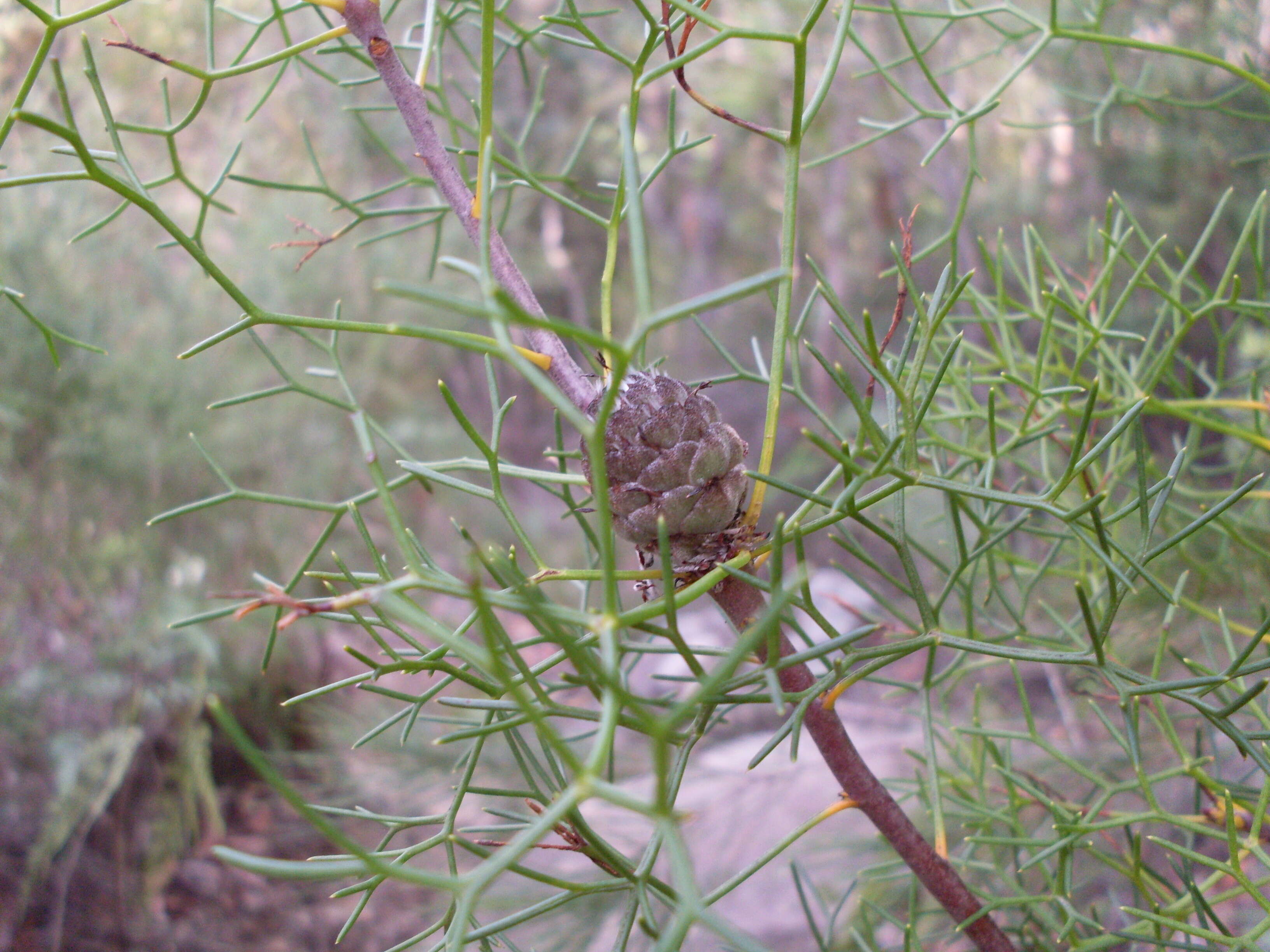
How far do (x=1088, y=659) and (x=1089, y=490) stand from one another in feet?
0.29

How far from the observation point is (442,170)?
0.29 metres

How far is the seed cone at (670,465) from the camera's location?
260 millimetres

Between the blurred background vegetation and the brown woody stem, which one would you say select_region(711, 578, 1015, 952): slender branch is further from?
the blurred background vegetation

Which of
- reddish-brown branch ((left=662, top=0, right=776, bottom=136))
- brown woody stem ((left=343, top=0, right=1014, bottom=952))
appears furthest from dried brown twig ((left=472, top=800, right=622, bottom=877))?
reddish-brown branch ((left=662, top=0, right=776, bottom=136))

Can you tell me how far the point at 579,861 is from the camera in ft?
3.57

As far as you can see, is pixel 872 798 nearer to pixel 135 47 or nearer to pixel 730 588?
pixel 730 588

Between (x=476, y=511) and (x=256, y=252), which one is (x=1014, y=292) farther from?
(x=256, y=252)

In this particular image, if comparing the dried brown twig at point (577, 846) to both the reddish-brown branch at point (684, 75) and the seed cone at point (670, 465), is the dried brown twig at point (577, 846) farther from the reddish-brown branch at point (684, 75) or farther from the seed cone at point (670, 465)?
the reddish-brown branch at point (684, 75)

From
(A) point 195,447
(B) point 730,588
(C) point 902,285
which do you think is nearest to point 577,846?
(B) point 730,588

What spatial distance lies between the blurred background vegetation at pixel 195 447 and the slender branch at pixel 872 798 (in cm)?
32

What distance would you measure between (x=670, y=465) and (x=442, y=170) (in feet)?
0.42

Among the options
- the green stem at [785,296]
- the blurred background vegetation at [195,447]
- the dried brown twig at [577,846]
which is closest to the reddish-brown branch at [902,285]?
the green stem at [785,296]

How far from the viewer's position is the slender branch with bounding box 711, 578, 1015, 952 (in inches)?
11.3

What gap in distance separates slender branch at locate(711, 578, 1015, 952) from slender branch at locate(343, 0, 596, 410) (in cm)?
8
